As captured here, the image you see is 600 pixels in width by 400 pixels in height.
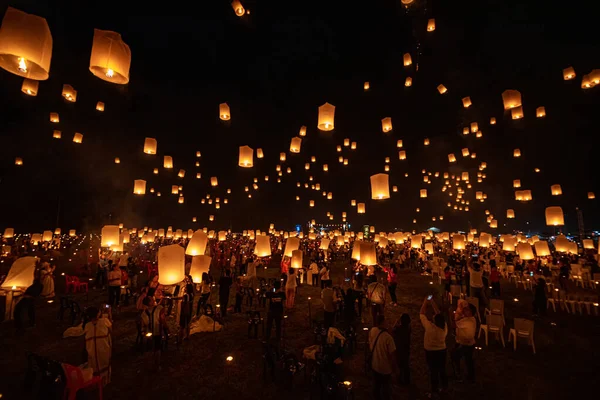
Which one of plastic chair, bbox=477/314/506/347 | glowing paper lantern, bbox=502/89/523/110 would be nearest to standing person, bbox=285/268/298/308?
plastic chair, bbox=477/314/506/347

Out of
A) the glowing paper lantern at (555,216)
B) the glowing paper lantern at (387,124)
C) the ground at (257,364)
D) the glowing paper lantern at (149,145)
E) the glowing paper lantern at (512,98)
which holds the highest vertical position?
the glowing paper lantern at (387,124)

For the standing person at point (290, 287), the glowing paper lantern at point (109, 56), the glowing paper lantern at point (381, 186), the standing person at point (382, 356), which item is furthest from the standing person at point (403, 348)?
the glowing paper lantern at point (109, 56)

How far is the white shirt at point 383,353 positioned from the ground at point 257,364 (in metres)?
0.94

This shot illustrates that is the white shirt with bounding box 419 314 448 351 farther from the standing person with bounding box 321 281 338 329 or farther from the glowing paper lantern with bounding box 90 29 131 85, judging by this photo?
the glowing paper lantern with bounding box 90 29 131 85

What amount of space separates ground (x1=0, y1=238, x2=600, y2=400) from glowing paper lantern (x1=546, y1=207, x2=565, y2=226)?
3.42 m

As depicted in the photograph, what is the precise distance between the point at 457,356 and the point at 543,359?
236cm

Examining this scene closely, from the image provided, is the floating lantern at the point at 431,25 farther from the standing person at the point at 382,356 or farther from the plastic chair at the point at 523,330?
the standing person at the point at 382,356

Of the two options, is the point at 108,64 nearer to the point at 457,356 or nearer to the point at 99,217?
the point at 457,356

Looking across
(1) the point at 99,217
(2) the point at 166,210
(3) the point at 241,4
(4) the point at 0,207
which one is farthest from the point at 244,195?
(3) the point at 241,4

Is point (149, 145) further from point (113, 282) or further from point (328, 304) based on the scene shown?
point (328, 304)

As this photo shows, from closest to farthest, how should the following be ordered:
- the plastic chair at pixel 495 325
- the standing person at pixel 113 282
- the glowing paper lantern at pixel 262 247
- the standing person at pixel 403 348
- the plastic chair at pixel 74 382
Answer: the plastic chair at pixel 74 382, the standing person at pixel 403 348, the plastic chair at pixel 495 325, the standing person at pixel 113 282, the glowing paper lantern at pixel 262 247

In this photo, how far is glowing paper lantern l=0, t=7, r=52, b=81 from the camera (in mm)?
2854

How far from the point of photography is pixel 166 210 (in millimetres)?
33000

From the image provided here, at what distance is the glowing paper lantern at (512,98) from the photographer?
887 centimetres
